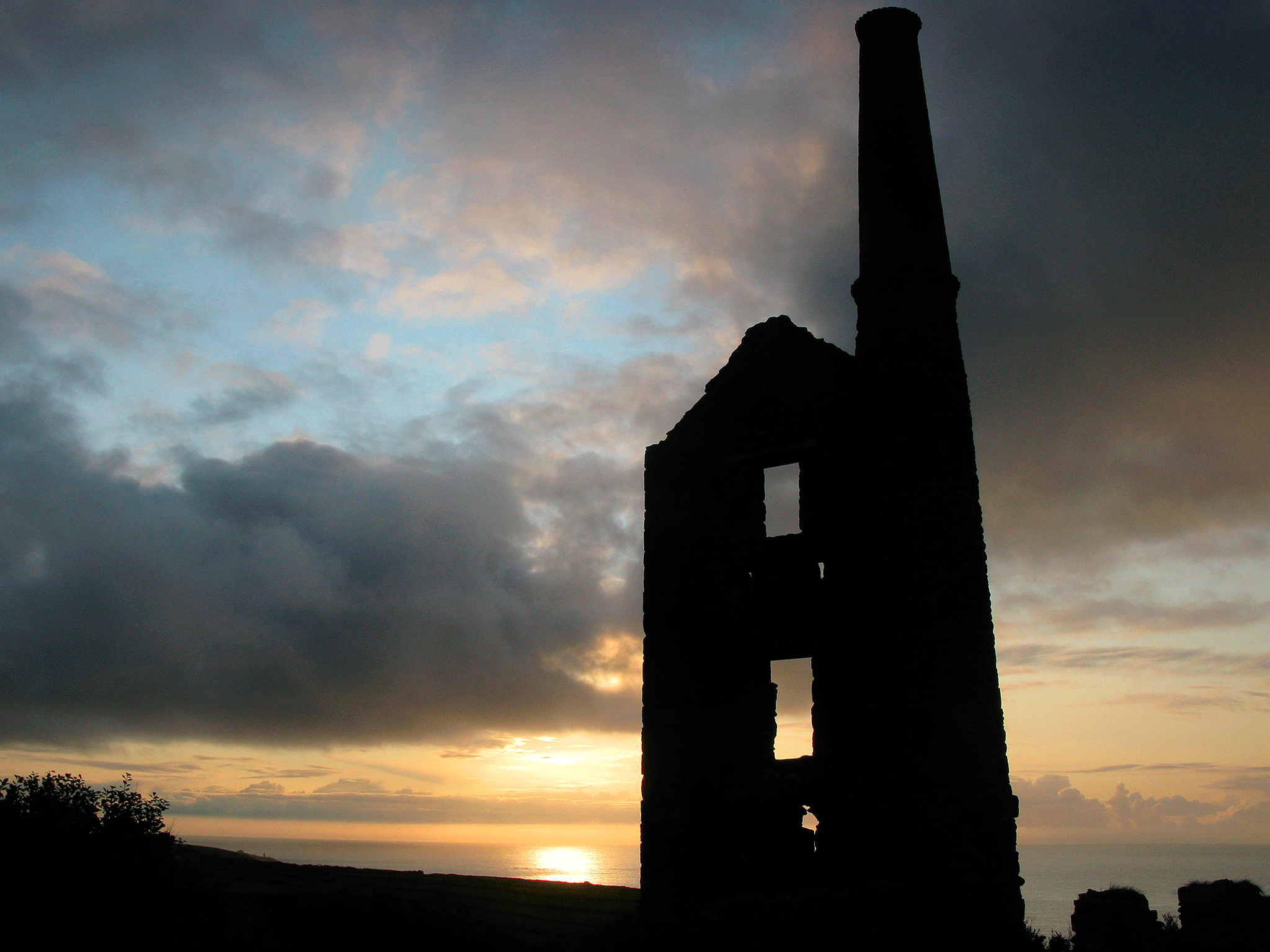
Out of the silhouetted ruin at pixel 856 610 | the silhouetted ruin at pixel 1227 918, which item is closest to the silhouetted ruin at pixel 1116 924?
the silhouetted ruin at pixel 1227 918

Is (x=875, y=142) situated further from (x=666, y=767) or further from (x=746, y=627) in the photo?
(x=666, y=767)

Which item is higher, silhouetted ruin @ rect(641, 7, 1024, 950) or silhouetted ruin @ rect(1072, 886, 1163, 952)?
silhouetted ruin @ rect(641, 7, 1024, 950)

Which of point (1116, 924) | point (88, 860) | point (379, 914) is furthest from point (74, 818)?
point (1116, 924)

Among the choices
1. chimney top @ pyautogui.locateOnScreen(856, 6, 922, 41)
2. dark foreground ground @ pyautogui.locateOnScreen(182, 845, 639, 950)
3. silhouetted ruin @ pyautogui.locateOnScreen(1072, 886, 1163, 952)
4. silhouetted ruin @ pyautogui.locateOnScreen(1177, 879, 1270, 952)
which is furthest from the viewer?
dark foreground ground @ pyautogui.locateOnScreen(182, 845, 639, 950)

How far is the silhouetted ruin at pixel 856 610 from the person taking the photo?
10.5 m

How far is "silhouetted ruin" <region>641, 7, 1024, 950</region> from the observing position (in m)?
10.5

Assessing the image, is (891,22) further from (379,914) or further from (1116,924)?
(379,914)

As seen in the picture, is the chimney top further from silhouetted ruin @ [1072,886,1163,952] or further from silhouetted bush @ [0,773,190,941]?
silhouetted bush @ [0,773,190,941]

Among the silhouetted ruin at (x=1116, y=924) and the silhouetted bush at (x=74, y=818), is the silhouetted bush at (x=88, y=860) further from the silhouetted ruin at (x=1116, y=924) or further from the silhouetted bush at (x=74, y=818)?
the silhouetted ruin at (x=1116, y=924)

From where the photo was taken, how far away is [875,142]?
13750mm

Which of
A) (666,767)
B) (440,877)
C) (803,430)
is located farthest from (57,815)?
(440,877)

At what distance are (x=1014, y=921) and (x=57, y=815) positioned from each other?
41.8 feet

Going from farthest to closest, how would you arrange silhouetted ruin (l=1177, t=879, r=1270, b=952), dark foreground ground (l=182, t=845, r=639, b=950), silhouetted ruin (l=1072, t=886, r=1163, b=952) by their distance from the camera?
dark foreground ground (l=182, t=845, r=639, b=950), silhouetted ruin (l=1072, t=886, r=1163, b=952), silhouetted ruin (l=1177, t=879, r=1270, b=952)

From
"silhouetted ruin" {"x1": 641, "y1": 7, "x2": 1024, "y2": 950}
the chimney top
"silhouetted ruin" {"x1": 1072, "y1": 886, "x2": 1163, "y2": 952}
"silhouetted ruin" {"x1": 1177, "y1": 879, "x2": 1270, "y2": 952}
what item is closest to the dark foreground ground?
"silhouetted ruin" {"x1": 641, "y1": 7, "x2": 1024, "y2": 950}
